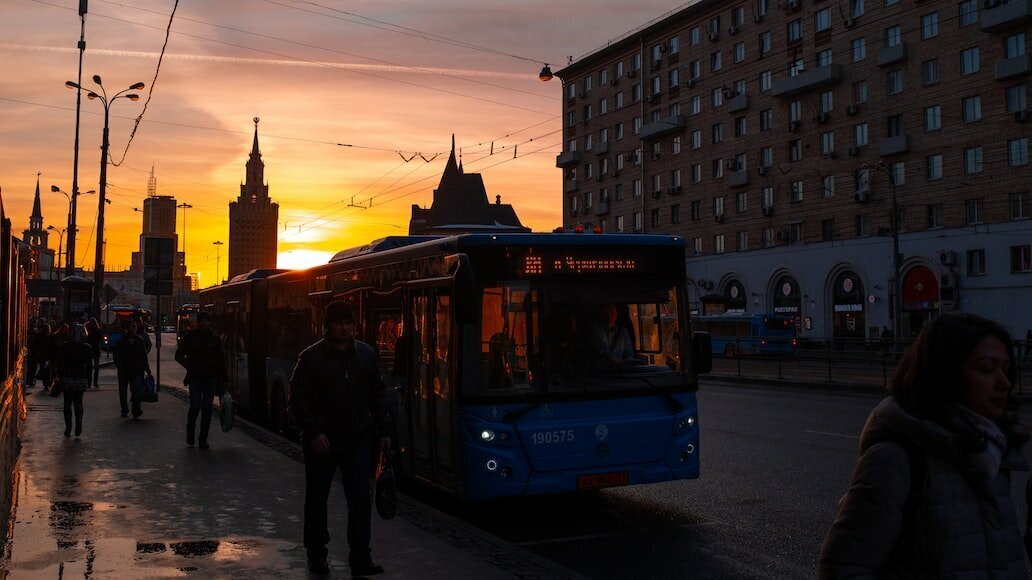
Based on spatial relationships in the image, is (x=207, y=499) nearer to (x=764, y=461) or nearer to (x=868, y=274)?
(x=764, y=461)

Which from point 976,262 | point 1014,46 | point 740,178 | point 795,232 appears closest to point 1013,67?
point 1014,46

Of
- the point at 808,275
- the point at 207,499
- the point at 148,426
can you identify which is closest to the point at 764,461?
the point at 207,499

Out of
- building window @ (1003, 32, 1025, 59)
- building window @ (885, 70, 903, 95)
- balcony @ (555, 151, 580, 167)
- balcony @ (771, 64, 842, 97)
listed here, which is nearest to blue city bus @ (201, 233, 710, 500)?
building window @ (1003, 32, 1025, 59)

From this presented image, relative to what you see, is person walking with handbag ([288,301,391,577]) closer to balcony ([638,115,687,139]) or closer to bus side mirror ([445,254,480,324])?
bus side mirror ([445,254,480,324])

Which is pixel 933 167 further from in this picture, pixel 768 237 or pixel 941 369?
pixel 941 369

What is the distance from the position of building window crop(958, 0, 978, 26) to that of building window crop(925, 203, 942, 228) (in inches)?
320

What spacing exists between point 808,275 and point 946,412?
53.2 m

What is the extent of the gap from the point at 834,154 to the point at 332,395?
4892 centimetres

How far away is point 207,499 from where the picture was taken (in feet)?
30.3

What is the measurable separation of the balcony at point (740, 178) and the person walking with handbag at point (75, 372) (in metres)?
47.6

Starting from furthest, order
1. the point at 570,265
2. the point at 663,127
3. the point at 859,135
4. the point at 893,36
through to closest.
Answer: the point at 663,127, the point at 859,135, the point at 893,36, the point at 570,265

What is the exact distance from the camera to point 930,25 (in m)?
46.2

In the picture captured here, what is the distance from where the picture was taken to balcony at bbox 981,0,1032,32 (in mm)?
41297

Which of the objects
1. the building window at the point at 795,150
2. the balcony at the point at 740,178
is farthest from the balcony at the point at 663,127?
the building window at the point at 795,150
